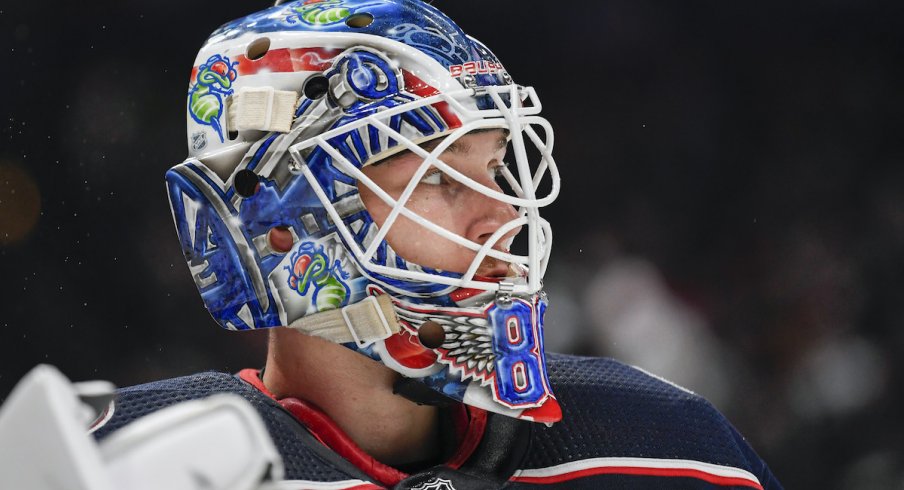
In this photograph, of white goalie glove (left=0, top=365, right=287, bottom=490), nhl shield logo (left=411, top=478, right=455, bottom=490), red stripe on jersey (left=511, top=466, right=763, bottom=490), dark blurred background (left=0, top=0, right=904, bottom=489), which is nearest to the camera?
white goalie glove (left=0, top=365, right=287, bottom=490)

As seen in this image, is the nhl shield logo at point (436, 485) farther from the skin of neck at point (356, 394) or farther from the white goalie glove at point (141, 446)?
the white goalie glove at point (141, 446)

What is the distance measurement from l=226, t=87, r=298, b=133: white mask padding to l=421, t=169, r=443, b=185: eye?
199mm

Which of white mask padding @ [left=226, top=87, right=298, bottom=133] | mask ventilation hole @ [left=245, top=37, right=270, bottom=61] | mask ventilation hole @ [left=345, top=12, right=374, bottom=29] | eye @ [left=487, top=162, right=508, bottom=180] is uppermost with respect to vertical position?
mask ventilation hole @ [left=345, top=12, right=374, bottom=29]

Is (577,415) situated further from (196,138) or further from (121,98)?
(121,98)

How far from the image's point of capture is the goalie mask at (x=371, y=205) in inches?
56.7

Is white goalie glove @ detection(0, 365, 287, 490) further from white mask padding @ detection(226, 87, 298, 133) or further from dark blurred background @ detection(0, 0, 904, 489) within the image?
dark blurred background @ detection(0, 0, 904, 489)

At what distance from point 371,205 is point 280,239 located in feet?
0.44

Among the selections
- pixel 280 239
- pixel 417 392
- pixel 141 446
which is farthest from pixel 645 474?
pixel 141 446

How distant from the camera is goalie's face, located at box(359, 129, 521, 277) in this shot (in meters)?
1.46

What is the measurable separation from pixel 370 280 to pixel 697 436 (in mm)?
575

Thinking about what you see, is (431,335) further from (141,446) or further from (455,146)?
(141,446)

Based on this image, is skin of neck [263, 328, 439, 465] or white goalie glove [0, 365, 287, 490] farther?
skin of neck [263, 328, 439, 465]

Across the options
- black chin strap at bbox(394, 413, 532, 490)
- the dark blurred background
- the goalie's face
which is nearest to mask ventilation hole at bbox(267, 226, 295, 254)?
the goalie's face

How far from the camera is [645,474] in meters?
1.56
